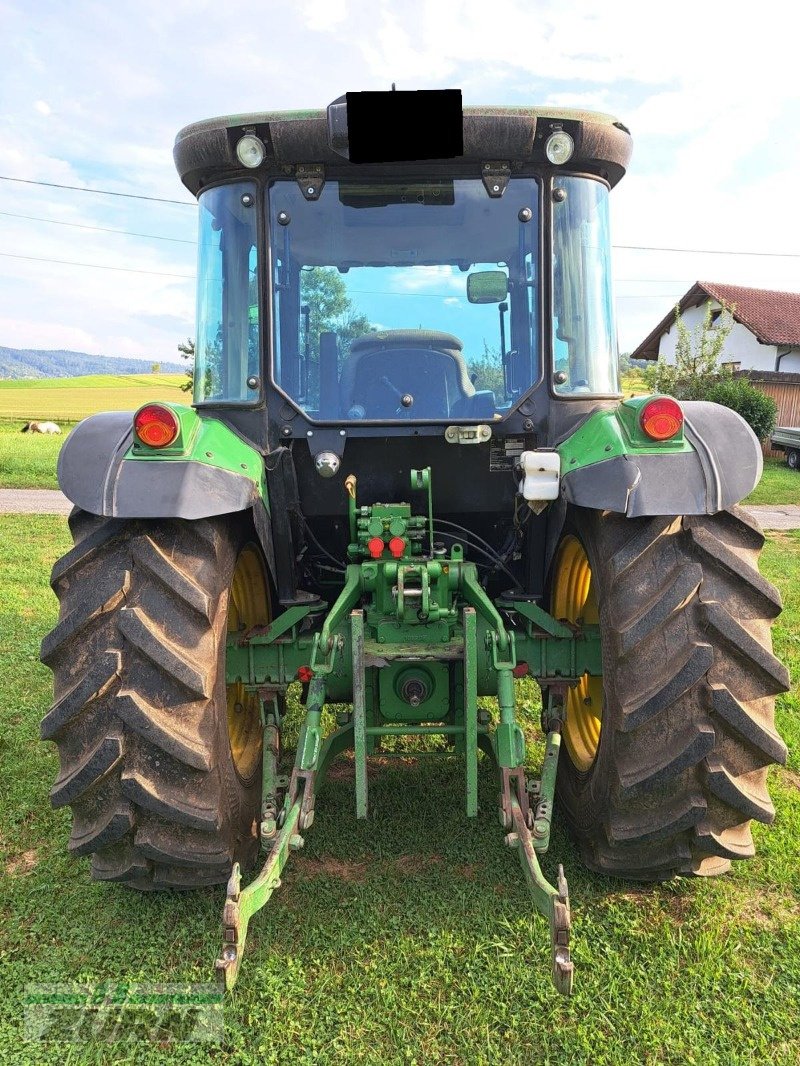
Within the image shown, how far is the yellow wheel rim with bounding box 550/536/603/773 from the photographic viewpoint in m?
3.35

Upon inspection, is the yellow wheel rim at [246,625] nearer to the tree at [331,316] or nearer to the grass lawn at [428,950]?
the grass lawn at [428,950]

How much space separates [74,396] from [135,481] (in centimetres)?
5828

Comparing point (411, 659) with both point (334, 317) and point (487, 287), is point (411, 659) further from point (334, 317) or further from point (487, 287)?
point (487, 287)

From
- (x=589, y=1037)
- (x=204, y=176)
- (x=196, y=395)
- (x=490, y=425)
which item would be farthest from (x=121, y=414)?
(x=589, y=1037)

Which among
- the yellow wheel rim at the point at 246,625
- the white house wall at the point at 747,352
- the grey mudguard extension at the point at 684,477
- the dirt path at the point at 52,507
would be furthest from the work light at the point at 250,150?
the white house wall at the point at 747,352

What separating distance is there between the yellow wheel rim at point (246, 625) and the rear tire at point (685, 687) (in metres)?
1.49

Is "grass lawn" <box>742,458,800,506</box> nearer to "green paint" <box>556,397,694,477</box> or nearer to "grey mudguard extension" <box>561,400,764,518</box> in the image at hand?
"green paint" <box>556,397,694,477</box>

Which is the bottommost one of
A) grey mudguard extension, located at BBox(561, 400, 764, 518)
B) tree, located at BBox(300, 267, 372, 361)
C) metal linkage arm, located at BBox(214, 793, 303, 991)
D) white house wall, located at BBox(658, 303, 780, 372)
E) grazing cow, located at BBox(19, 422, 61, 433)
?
metal linkage arm, located at BBox(214, 793, 303, 991)

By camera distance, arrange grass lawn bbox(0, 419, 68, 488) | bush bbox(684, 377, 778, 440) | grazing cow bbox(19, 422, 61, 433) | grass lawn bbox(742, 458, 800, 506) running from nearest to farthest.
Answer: grass lawn bbox(742, 458, 800, 506), grass lawn bbox(0, 419, 68, 488), bush bbox(684, 377, 778, 440), grazing cow bbox(19, 422, 61, 433)

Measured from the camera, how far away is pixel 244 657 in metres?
3.21

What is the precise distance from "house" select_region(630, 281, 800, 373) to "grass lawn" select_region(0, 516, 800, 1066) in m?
25.9

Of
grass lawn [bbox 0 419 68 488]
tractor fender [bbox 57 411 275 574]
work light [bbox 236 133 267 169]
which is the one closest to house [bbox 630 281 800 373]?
grass lawn [bbox 0 419 68 488]

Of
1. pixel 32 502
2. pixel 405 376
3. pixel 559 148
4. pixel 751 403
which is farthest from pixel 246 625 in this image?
pixel 751 403

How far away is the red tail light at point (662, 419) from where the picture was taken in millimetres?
2574
